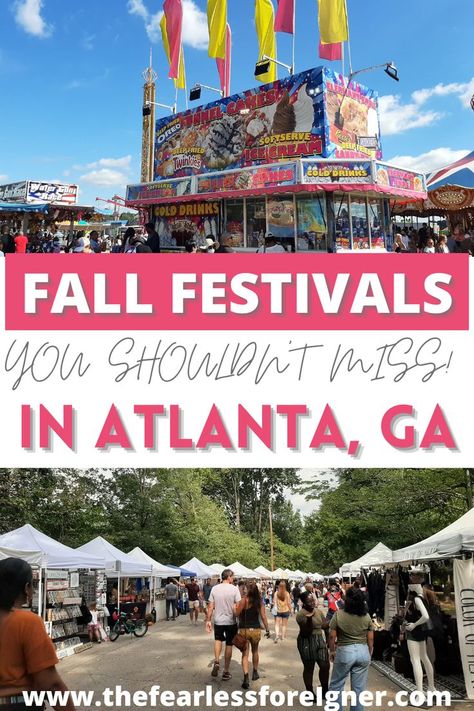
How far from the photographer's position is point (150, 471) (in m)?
35.6

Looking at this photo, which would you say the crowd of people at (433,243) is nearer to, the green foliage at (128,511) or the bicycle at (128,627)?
the bicycle at (128,627)

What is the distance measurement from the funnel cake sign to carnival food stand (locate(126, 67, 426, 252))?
0.10 feet

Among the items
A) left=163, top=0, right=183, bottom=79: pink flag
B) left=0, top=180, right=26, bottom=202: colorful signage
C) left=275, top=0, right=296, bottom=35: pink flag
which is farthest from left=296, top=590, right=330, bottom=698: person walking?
left=0, top=180, right=26, bottom=202: colorful signage

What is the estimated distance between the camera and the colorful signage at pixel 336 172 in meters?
19.9

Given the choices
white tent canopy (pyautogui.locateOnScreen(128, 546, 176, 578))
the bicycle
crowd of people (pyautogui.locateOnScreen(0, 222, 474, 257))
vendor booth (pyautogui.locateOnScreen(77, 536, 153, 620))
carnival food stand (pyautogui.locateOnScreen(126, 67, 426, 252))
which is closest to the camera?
crowd of people (pyautogui.locateOnScreen(0, 222, 474, 257))

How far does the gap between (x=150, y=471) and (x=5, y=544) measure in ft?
75.9

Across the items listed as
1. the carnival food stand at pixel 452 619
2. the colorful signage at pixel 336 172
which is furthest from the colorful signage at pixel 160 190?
the carnival food stand at pixel 452 619

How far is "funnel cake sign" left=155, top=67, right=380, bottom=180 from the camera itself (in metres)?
21.2

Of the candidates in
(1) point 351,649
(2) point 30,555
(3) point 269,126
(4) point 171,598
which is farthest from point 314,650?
(4) point 171,598

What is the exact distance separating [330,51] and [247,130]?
345 cm

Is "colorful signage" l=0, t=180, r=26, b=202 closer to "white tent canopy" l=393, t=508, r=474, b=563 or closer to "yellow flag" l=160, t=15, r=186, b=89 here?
"yellow flag" l=160, t=15, r=186, b=89

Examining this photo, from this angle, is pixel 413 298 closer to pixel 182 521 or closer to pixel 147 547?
pixel 147 547

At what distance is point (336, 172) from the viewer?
20.0 meters

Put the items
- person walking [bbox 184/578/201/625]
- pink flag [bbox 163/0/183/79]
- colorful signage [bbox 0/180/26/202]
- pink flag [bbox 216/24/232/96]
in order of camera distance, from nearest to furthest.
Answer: person walking [bbox 184/578/201/625] < pink flag [bbox 216/24/232/96] < pink flag [bbox 163/0/183/79] < colorful signage [bbox 0/180/26/202]
